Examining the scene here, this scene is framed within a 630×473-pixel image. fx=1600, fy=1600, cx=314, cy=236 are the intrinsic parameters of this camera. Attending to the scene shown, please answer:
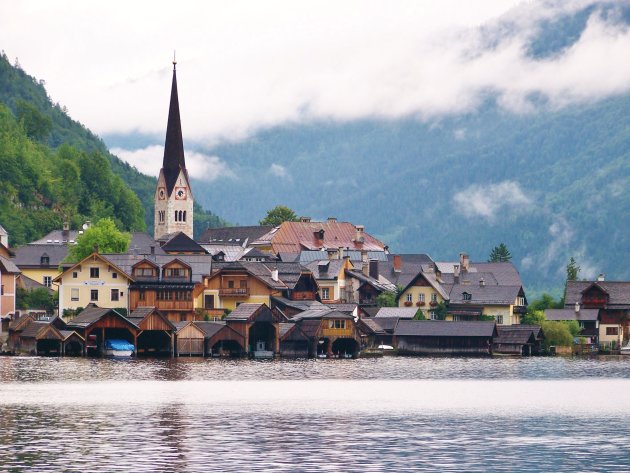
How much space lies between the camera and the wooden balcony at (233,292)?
152m

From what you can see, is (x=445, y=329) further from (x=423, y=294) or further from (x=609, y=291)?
(x=609, y=291)

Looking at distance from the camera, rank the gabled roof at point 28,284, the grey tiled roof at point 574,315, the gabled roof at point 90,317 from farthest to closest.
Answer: the grey tiled roof at point 574,315 → the gabled roof at point 28,284 → the gabled roof at point 90,317

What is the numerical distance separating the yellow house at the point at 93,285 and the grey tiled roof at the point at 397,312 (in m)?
31.2

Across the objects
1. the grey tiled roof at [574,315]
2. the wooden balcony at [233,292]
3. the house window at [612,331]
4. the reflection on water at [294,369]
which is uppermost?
the wooden balcony at [233,292]

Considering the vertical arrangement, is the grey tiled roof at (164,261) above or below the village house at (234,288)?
above

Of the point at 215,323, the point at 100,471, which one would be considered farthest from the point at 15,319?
the point at 100,471

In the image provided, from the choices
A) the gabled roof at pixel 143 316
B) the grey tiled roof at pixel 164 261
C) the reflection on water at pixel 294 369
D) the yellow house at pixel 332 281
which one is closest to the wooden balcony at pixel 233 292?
the grey tiled roof at pixel 164 261

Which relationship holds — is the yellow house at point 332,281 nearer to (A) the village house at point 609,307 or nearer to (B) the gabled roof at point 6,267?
(A) the village house at point 609,307

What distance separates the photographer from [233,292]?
500ft

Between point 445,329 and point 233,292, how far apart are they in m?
21.5

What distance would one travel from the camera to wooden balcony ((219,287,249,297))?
152 m

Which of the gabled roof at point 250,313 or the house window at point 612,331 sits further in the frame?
the house window at point 612,331

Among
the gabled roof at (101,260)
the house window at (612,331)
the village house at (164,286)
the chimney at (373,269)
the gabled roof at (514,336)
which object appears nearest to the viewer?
the village house at (164,286)

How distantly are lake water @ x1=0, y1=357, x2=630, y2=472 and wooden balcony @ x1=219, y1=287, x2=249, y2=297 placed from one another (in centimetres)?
2809
